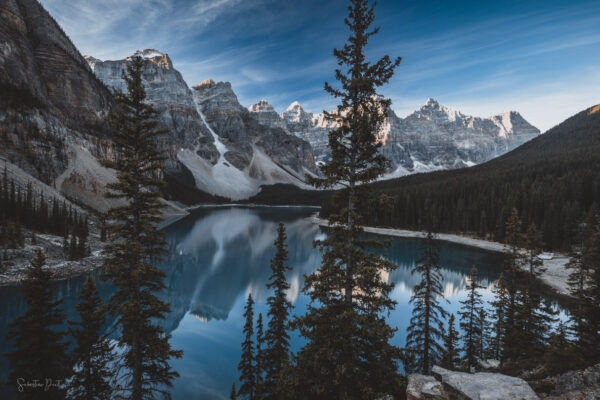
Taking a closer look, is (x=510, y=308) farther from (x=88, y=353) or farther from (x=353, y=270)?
(x=88, y=353)

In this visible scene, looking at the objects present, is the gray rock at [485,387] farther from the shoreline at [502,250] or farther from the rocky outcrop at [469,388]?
the shoreline at [502,250]

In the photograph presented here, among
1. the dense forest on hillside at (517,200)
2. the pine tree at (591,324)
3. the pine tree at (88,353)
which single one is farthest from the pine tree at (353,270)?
the dense forest on hillside at (517,200)

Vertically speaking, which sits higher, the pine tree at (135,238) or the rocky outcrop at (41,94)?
the rocky outcrop at (41,94)

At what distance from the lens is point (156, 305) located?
1032cm

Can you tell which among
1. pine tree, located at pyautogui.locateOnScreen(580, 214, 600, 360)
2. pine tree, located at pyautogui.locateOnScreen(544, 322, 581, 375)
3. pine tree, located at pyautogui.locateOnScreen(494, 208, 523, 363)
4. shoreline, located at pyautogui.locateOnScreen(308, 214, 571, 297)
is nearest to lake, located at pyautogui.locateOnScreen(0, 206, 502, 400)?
shoreline, located at pyautogui.locateOnScreen(308, 214, 571, 297)

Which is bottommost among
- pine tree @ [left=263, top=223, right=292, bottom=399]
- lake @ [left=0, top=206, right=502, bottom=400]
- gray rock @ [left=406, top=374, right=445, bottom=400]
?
lake @ [left=0, top=206, right=502, bottom=400]

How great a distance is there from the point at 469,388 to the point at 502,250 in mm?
32782

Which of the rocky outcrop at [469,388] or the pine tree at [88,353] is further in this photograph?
the pine tree at [88,353]

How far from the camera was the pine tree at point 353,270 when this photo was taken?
8766 millimetres

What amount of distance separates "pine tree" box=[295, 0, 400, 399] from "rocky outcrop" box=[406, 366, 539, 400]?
86.4 inches

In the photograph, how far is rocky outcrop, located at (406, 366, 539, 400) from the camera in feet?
17.9

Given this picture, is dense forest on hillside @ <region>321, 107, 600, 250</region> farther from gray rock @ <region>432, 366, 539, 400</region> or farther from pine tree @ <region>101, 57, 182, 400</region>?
gray rock @ <region>432, 366, 539, 400</region>

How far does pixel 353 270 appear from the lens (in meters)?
9.26

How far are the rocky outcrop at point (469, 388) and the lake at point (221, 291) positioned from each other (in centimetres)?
1419
